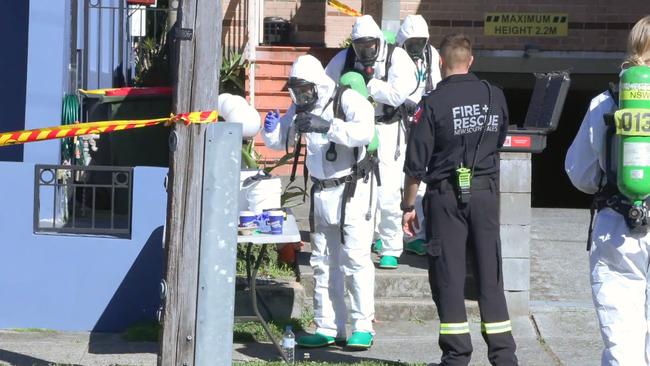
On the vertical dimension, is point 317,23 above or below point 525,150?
above

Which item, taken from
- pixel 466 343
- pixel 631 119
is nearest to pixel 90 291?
pixel 466 343

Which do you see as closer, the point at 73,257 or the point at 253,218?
the point at 253,218

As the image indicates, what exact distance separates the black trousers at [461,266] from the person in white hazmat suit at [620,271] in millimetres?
1052

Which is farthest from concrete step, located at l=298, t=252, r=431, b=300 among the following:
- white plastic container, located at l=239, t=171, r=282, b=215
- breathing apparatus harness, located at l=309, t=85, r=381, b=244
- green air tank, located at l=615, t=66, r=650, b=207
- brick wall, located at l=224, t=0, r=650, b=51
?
brick wall, located at l=224, t=0, r=650, b=51

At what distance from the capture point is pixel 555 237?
9945 millimetres

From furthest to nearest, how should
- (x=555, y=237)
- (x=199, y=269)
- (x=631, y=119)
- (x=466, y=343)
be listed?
(x=555, y=237), (x=466, y=343), (x=199, y=269), (x=631, y=119)

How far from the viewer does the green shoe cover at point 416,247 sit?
8.75m

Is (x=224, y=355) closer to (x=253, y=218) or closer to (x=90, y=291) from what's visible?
(x=253, y=218)

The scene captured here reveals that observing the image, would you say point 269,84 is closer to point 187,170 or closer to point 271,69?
point 271,69

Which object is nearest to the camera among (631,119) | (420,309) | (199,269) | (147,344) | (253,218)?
(631,119)

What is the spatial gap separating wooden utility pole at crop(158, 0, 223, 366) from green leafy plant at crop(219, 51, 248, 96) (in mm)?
7047

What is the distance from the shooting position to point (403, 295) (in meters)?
8.12

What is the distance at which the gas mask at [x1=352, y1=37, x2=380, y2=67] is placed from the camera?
7807 millimetres

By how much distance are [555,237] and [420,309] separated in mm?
2438
